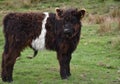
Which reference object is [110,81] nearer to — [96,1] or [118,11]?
[118,11]

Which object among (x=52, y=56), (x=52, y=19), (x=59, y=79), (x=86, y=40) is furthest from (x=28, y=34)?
(x=86, y=40)

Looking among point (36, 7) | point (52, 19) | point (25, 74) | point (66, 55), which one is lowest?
point (36, 7)

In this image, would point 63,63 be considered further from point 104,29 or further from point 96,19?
point 96,19

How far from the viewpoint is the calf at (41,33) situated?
31.9ft

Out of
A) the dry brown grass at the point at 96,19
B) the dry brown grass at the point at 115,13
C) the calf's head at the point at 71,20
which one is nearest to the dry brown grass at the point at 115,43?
the dry brown grass at the point at 96,19

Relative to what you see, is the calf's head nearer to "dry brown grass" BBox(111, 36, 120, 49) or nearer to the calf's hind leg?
the calf's hind leg

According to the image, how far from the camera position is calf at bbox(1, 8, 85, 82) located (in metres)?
9.73

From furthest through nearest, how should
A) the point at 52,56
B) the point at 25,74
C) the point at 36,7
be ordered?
the point at 36,7
the point at 52,56
the point at 25,74

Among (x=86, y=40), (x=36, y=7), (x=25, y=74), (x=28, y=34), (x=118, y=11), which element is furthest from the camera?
(x=36, y=7)

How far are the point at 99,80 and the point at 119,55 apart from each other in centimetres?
297

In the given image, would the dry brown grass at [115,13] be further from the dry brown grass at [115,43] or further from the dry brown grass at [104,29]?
the dry brown grass at [115,43]

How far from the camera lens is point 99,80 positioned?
33.4 feet

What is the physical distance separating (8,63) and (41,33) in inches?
41.8

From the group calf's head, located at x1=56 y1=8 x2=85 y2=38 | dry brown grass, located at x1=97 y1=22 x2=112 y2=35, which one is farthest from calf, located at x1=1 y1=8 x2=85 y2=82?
dry brown grass, located at x1=97 y1=22 x2=112 y2=35
